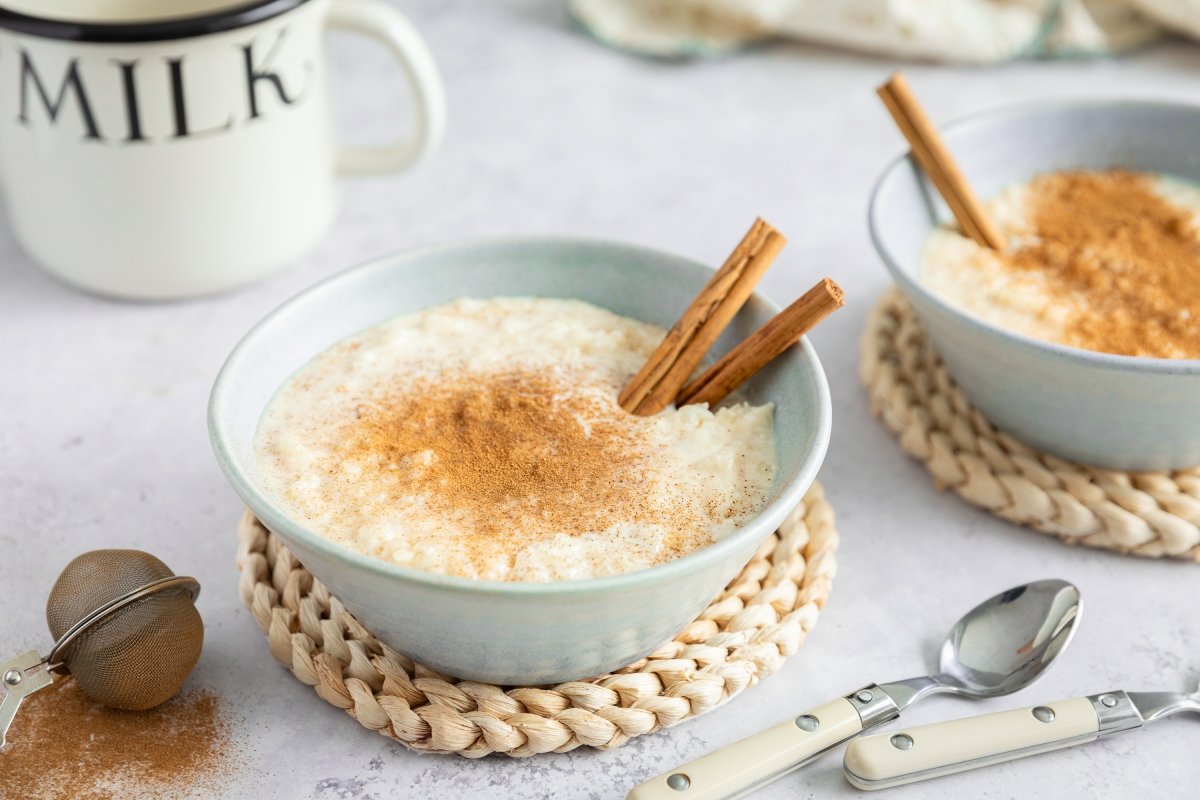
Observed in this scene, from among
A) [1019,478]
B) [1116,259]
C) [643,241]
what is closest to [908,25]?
[643,241]

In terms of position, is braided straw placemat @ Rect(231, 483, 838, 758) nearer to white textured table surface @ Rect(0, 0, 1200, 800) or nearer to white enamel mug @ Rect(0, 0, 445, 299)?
white textured table surface @ Rect(0, 0, 1200, 800)

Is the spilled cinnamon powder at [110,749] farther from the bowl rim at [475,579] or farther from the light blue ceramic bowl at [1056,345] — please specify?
the light blue ceramic bowl at [1056,345]

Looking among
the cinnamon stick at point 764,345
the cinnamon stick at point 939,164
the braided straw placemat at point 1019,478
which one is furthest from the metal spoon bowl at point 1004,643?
the cinnamon stick at point 939,164

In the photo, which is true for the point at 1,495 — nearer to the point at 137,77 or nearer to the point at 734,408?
the point at 137,77

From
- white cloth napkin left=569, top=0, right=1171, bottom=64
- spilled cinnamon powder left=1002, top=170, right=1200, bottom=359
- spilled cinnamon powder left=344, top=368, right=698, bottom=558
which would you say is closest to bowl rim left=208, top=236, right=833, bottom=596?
spilled cinnamon powder left=344, top=368, right=698, bottom=558

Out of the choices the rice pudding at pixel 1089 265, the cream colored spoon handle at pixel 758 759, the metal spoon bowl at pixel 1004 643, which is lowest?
the metal spoon bowl at pixel 1004 643
